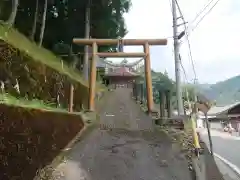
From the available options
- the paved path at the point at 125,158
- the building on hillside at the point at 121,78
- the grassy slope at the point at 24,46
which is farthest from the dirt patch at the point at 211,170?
the building on hillside at the point at 121,78

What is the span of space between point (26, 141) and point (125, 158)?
56.8 inches

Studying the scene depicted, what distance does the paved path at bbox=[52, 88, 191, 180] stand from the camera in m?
3.96

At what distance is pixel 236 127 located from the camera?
31.0 m

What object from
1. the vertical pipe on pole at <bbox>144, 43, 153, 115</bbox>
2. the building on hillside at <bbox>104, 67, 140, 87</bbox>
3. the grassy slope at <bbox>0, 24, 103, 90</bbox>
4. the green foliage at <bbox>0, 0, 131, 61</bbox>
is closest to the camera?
the grassy slope at <bbox>0, 24, 103, 90</bbox>

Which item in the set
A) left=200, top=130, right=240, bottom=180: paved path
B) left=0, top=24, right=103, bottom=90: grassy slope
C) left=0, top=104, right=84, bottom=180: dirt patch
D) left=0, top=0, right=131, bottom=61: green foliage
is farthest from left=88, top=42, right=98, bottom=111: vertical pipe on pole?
left=0, top=0, right=131, bottom=61: green foliage

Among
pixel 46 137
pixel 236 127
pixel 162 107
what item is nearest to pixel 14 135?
pixel 46 137

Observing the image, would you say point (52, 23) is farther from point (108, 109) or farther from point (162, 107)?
point (162, 107)

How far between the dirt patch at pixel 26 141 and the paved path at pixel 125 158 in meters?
0.33

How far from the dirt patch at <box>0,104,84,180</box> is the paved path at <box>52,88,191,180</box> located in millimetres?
333

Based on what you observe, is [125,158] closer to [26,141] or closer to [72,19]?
[26,141]

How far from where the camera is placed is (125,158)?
14.2 ft

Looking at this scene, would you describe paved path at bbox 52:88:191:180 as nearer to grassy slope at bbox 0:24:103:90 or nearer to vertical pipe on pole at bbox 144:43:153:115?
vertical pipe on pole at bbox 144:43:153:115

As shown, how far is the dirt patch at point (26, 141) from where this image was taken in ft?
12.1

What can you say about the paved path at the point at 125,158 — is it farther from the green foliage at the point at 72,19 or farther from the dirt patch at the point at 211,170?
the green foliage at the point at 72,19
